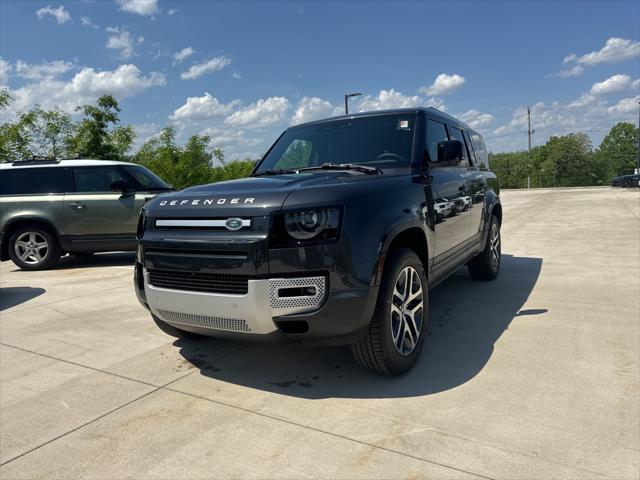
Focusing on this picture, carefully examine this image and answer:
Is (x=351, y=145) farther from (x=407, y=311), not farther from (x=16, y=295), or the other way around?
(x=16, y=295)

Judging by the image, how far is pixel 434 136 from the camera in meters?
4.01

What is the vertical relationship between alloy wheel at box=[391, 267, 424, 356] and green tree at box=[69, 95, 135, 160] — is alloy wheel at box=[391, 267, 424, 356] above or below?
below

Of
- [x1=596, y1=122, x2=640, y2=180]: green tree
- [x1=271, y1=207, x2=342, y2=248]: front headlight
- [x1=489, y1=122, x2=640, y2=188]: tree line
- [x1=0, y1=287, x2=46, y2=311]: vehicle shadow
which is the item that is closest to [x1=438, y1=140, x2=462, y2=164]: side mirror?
[x1=271, y1=207, x2=342, y2=248]: front headlight

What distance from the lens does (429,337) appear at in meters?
3.69

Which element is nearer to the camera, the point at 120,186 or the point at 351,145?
the point at 351,145

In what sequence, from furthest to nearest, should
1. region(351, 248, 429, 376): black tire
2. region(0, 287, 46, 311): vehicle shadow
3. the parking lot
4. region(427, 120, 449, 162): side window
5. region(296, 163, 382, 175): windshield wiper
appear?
region(0, 287, 46, 311): vehicle shadow < region(427, 120, 449, 162): side window < region(296, 163, 382, 175): windshield wiper < region(351, 248, 429, 376): black tire < the parking lot

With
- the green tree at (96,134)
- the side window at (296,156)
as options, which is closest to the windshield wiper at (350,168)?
the side window at (296,156)

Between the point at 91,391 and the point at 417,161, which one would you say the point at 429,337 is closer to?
the point at 417,161

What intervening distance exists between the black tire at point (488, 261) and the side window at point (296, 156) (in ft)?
8.55

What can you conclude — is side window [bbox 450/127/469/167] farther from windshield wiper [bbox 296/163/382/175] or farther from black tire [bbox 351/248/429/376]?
black tire [bbox 351/248/429/376]

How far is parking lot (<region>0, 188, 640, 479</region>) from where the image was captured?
2.12 m

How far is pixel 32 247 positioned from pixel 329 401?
22.9ft

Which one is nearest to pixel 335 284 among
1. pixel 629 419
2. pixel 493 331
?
pixel 629 419

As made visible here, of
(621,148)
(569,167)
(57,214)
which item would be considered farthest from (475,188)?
(621,148)
